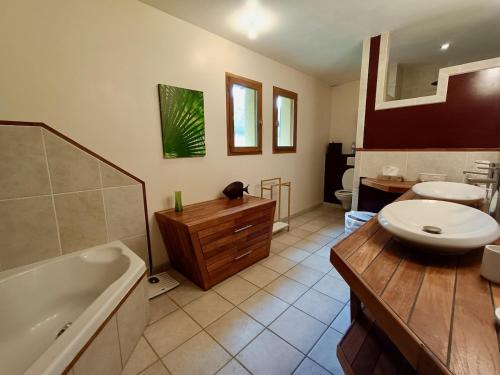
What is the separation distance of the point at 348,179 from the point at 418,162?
54.0 inches

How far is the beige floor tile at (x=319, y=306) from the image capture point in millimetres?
1555

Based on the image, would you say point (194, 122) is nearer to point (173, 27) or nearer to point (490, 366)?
point (173, 27)

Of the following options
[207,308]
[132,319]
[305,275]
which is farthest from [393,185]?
[132,319]

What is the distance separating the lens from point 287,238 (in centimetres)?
289

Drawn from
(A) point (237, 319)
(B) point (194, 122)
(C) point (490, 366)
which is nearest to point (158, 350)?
(A) point (237, 319)

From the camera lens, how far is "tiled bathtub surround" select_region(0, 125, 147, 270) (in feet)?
4.29

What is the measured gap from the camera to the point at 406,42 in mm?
2463

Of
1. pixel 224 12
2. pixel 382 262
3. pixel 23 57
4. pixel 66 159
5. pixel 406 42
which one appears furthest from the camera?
pixel 406 42

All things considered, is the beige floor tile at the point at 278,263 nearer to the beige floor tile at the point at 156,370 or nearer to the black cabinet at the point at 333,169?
the beige floor tile at the point at 156,370

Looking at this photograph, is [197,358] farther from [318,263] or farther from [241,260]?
[318,263]

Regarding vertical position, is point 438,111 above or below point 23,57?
below

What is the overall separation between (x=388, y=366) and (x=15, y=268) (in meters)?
2.07

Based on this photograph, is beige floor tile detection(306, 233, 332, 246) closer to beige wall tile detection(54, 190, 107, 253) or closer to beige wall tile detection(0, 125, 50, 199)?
beige wall tile detection(54, 190, 107, 253)

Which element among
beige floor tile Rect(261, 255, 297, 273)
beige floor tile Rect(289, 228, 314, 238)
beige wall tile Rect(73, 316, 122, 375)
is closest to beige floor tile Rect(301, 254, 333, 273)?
beige floor tile Rect(261, 255, 297, 273)
